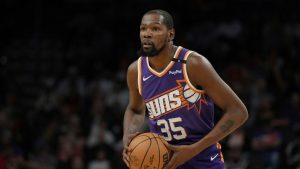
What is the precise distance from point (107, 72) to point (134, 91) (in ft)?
20.0

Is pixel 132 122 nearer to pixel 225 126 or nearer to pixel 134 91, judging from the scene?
pixel 134 91

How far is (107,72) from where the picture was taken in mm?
10680

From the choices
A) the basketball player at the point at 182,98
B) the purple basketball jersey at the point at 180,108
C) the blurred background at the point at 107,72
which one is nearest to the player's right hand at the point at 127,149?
the basketball player at the point at 182,98

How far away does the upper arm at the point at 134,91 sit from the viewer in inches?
177

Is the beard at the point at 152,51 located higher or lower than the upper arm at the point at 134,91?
higher

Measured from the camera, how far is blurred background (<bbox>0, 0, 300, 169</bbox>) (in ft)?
28.3

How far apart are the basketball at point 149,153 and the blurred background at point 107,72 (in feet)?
13.5

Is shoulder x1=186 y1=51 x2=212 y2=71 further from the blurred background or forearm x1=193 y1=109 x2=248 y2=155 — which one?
the blurred background

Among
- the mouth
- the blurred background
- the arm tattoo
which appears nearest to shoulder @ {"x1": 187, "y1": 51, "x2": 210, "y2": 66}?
the mouth

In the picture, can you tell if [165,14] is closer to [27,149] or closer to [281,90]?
[281,90]

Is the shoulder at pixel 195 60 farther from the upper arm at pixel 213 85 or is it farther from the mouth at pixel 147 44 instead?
the mouth at pixel 147 44

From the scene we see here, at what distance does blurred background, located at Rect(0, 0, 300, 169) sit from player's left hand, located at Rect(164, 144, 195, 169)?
13.3 ft

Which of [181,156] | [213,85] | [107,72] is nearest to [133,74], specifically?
[213,85]

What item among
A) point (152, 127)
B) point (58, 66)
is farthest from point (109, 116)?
point (152, 127)
